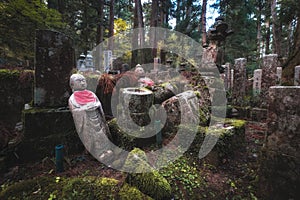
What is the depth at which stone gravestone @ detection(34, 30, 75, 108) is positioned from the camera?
3045 millimetres

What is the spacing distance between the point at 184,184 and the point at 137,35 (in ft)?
36.7

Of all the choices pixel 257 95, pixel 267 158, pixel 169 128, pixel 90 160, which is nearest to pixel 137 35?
pixel 257 95

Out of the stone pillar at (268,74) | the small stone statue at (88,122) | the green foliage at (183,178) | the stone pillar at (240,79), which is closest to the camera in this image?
the green foliage at (183,178)

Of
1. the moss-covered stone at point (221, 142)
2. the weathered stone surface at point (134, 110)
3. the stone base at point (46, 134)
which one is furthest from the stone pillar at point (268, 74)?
the stone base at point (46, 134)

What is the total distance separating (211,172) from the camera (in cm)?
258

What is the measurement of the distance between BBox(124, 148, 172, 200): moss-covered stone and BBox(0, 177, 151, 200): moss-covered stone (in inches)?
3.7

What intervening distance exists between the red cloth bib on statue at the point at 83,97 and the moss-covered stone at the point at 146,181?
146 cm

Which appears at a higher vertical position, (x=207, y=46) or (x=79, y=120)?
(x=207, y=46)

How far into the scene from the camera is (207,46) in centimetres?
563

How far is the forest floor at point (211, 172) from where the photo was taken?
2.19m

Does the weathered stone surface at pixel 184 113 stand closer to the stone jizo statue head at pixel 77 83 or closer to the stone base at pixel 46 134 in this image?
the stone jizo statue head at pixel 77 83

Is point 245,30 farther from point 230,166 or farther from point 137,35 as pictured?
point 230,166

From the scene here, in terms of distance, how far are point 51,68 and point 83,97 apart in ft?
3.49

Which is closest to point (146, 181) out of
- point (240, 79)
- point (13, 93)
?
point (13, 93)
